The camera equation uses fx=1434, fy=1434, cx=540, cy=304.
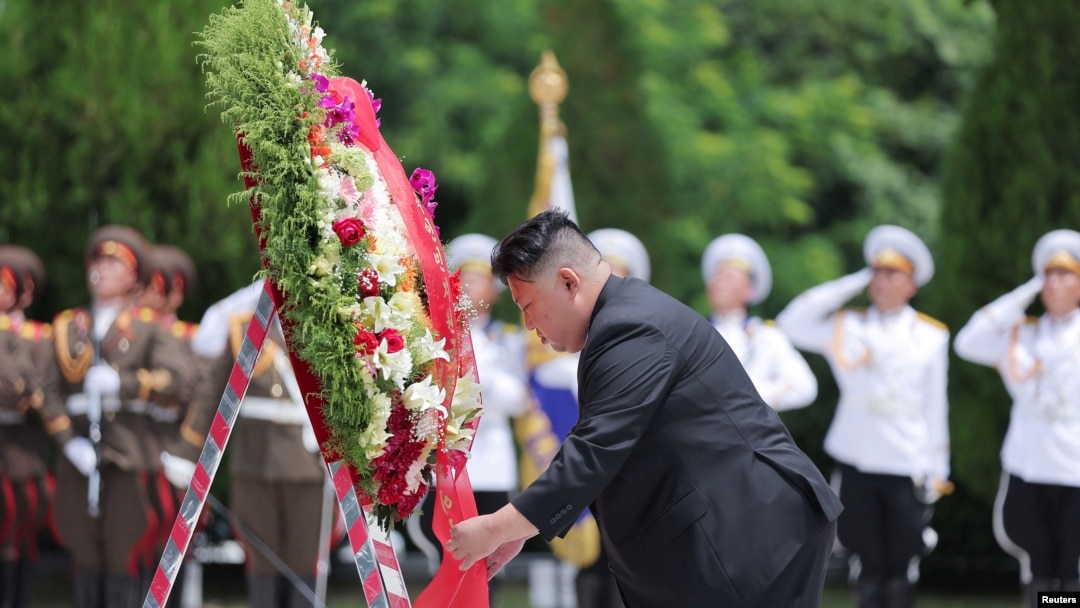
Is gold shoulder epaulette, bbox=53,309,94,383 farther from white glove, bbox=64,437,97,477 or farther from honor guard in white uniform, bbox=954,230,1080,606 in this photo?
honor guard in white uniform, bbox=954,230,1080,606

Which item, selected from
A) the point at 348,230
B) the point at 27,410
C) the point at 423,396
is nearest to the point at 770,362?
the point at 423,396

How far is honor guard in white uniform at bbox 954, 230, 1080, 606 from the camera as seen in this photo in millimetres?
6773

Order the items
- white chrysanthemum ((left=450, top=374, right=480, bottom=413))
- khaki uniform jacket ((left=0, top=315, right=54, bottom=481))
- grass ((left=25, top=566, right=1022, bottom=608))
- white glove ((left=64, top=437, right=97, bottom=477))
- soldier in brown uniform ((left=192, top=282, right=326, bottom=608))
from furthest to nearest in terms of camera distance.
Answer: grass ((left=25, top=566, right=1022, bottom=608)) → khaki uniform jacket ((left=0, top=315, right=54, bottom=481)) → white glove ((left=64, top=437, right=97, bottom=477)) → soldier in brown uniform ((left=192, top=282, right=326, bottom=608)) → white chrysanthemum ((left=450, top=374, right=480, bottom=413))

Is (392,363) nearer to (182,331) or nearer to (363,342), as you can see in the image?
(363,342)

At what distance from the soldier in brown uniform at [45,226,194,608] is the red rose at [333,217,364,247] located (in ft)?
14.1

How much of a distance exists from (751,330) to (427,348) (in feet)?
12.6

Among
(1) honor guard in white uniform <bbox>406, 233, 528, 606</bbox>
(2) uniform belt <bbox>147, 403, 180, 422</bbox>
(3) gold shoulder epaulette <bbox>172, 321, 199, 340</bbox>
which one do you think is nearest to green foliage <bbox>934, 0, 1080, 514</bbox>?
(1) honor guard in white uniform <bbox>406, 233, 528, 606</bbox>

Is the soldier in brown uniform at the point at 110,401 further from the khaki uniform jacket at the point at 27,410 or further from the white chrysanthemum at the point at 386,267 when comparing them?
the white chrysanthemum at the point at 386,267

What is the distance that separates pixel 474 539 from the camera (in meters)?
3.52

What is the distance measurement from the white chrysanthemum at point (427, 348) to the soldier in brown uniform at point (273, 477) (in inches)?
144

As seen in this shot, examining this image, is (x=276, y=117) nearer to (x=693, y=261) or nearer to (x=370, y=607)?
(x=370, y=607)

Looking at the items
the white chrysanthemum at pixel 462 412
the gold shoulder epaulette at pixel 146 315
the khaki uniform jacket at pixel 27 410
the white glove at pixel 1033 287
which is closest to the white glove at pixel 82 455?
the khaki uniform jacket at pixel 27 410

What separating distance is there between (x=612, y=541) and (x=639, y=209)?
7669mm

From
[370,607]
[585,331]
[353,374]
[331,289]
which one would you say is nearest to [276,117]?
[331,289]
